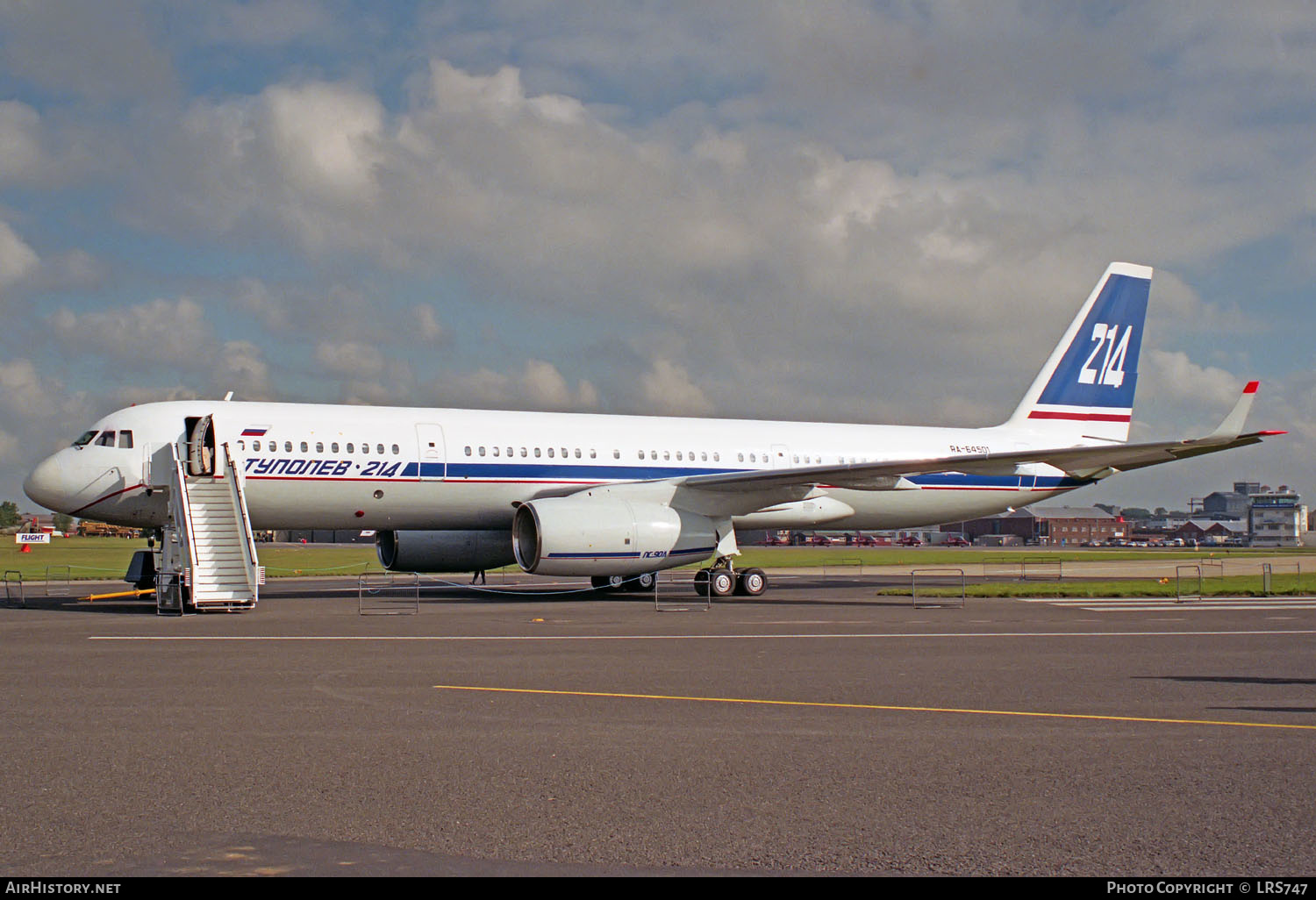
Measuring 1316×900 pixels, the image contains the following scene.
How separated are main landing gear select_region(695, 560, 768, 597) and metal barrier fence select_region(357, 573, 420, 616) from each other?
6421 mm

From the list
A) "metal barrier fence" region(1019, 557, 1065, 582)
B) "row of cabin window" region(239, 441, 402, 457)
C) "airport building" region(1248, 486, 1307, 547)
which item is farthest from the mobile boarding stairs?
"airport building" region(1248, 486, 1307, 547)

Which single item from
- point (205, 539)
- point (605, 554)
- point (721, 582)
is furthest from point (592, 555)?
point (205, 539)

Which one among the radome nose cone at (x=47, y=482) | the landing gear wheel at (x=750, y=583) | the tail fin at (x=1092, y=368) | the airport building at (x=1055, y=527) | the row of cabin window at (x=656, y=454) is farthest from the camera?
the airport building at (x=1055, y=527)

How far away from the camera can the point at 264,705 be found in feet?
31.9

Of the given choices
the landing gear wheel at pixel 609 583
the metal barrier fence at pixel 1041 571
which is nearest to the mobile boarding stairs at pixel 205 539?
the landing gear wheel at pixel 609 583

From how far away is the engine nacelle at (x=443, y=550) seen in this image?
27.2 meters

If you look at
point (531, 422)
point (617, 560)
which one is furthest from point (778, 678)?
point (531, 422)

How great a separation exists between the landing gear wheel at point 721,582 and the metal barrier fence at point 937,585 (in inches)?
160

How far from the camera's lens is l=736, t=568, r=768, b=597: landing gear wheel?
87.0 ft

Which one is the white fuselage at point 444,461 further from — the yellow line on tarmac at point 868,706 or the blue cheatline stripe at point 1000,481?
the yellow line on tarmac at point 868,706

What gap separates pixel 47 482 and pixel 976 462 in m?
18.9

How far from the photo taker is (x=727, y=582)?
26031 mm

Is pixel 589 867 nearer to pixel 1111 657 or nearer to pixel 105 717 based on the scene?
pixel 105 717

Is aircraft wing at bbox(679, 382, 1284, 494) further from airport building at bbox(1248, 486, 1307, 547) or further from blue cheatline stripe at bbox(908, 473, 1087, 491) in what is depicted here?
airport building at bbox(1248, 486, 1307, 547)
